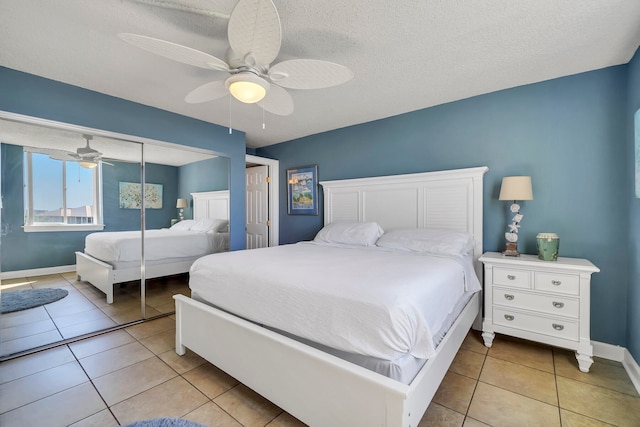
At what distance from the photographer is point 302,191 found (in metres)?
4.36

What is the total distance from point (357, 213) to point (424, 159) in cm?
108

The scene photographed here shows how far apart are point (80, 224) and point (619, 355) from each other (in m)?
5.07

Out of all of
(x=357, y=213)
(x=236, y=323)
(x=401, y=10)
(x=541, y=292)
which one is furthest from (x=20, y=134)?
(x=541, y=292)

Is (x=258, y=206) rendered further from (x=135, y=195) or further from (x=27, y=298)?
(x=27, y=298)

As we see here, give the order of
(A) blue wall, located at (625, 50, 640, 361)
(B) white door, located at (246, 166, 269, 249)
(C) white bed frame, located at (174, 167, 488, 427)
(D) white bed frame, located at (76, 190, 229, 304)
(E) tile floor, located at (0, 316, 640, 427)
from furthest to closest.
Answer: (B) white door, located at (246, 166, 269, 249) < (D) white bed frame, located at (76, 190, 229, 304) < (A) blue wall, located at (625, 50, 640, 361) < (E) tile floor, located at (0, 316, 640, 427) < (C) white bed frame, located at (174, 167, 488, 427)

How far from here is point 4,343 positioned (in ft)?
7.55

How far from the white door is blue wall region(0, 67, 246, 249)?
75 centimetres

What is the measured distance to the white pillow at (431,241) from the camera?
2.46 metres

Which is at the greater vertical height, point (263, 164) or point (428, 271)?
point (263, 164)

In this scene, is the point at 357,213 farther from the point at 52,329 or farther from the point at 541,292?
the point at 52,329

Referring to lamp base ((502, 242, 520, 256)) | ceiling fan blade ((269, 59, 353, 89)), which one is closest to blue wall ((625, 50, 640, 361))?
lamp base ((502, 242, 520, 256))

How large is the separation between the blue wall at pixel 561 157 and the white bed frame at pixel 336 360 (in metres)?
0.26

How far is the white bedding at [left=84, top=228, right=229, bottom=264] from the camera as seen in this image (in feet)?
9.52

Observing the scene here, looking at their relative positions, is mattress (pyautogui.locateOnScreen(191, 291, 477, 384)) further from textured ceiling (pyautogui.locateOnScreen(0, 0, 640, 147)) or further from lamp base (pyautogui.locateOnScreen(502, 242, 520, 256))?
textured ceiling (pyautogui.locateOnScreen(0, 0, 640, 147))
